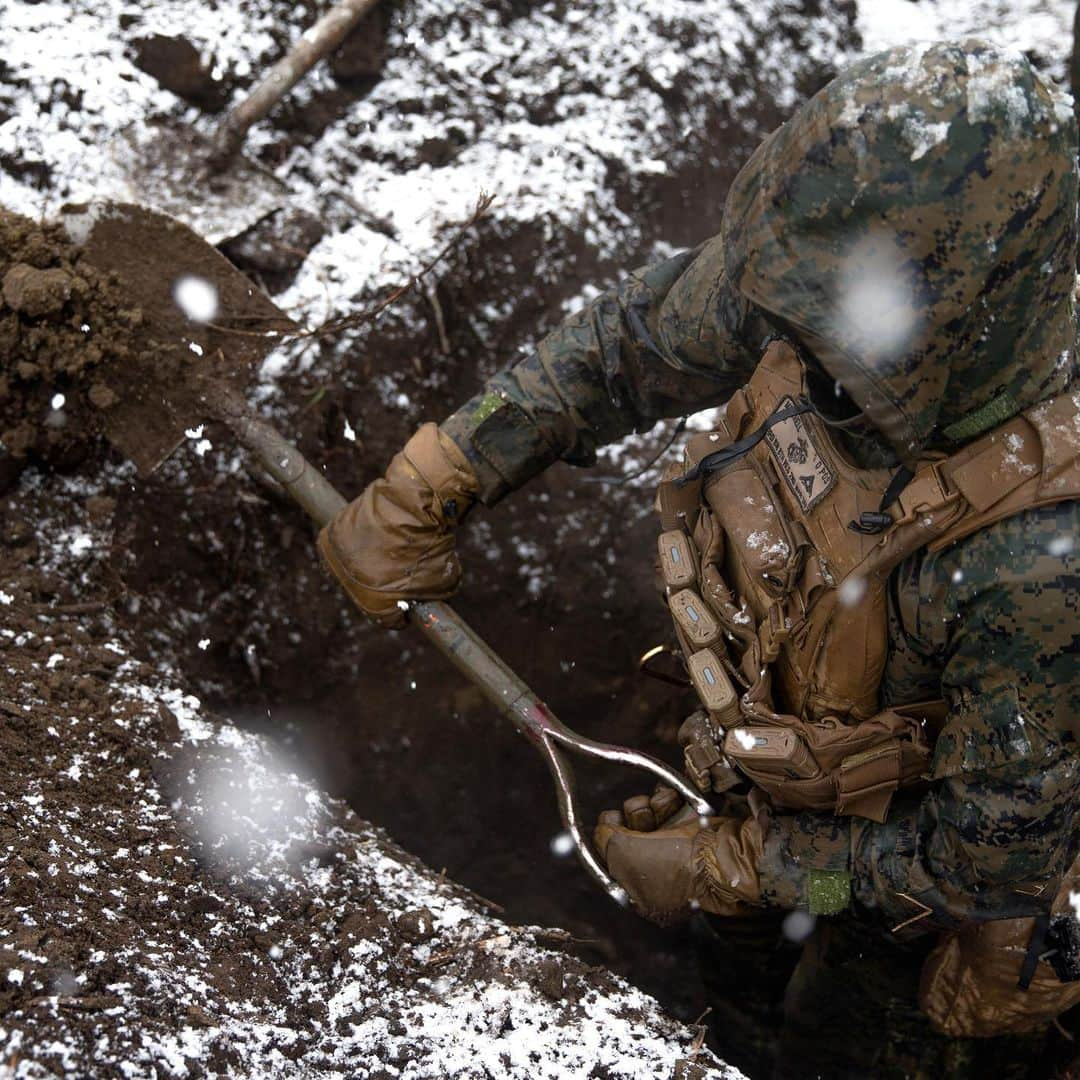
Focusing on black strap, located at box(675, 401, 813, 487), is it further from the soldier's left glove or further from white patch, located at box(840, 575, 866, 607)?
the soldier's left glove

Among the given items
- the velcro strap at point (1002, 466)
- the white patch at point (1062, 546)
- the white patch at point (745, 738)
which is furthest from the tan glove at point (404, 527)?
the white patch at point (1062, 546)

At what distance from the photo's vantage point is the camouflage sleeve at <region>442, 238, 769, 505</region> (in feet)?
7.70

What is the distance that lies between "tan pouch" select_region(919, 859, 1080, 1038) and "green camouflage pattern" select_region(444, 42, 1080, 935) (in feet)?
0.63

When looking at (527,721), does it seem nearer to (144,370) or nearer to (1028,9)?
(144,370)

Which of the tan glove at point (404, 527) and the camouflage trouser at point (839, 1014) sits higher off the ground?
the tan glove at point (404, 527)

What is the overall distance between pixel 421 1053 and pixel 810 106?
1902 mm

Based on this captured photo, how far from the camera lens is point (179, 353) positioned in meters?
2.65

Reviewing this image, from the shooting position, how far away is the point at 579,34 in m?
3.80

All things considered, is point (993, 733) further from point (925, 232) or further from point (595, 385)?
point (595, 385)

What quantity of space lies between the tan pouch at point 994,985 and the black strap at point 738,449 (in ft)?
3.92

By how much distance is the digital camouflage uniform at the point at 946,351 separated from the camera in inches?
60.0

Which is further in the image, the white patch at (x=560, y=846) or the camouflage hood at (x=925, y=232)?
the white patch at (x=560, y=846)

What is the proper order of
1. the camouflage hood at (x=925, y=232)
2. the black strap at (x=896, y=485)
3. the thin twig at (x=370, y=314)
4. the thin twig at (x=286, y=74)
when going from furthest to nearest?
the thin twig at (x=286, y=74) → the thin twig at (x=370, y=314) → the black strap at (x=896, y=485) → the camouflage hood at (x=925, y=232)

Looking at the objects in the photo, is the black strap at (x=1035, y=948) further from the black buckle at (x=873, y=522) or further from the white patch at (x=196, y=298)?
the white patch at (x=196, y=298)
